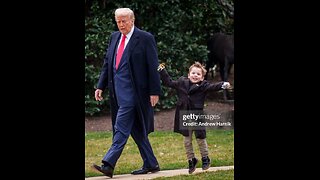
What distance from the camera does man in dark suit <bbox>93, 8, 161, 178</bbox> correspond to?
276 inches

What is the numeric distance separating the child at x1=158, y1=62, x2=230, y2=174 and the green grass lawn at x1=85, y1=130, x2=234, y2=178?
0.07 meters

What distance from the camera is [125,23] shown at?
699cm

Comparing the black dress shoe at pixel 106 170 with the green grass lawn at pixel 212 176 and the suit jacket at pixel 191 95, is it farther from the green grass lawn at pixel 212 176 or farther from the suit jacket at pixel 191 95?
the suit jacket at pixel 191 95

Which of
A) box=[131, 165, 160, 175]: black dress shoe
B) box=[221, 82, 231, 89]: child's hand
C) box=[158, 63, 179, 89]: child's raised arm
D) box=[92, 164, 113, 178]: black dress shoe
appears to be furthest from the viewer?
box=[131, 165, 160, 175]: black dress shoe

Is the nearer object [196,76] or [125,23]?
[196,76]

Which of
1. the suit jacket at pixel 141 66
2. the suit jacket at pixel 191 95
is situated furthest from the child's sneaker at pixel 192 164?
the suit jacket at pixel 141 66

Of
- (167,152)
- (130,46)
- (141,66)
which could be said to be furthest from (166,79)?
(167,152)

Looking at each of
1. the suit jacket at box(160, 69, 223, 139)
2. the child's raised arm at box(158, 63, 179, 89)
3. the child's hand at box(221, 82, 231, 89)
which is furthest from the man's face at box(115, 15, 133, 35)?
the child's hand at box(221, 82, 231, 89)

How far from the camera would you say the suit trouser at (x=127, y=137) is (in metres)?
7.07

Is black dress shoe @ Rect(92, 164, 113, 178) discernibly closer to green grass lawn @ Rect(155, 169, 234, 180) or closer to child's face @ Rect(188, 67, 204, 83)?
green grass lawn @ Rect(155, 169, 234, 180)

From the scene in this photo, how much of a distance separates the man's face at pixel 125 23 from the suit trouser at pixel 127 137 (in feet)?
2.57

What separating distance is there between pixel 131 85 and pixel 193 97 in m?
0.69

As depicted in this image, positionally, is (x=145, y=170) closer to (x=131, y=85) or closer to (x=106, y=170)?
(x=106, y=170)
